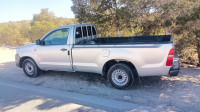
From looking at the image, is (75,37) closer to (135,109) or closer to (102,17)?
(135,109)

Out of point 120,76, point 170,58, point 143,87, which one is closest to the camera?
point 170,58

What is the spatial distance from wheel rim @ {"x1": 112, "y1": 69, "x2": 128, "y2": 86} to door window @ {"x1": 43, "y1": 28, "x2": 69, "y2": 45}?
2010mm

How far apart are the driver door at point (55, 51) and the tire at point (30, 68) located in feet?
1.15

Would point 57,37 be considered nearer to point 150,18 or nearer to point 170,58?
point 170,58

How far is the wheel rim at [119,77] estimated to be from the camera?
4.46 m

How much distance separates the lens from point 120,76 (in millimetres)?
4523

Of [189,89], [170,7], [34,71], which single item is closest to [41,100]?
[34,71]

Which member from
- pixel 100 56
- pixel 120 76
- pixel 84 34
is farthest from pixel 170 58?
pixel 84 34

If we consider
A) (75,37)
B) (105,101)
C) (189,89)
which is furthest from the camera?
(75,37)

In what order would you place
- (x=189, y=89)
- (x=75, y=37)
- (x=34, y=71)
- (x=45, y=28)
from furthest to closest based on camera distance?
(x=45, y=28) → (x=34, y=71) → (x=75, y=37) → (x=189, y=89)

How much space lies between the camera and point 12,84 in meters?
5.38

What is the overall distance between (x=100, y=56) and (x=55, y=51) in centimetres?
171

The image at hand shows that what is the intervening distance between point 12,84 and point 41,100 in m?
2.01

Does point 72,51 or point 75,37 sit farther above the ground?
point 75,37
